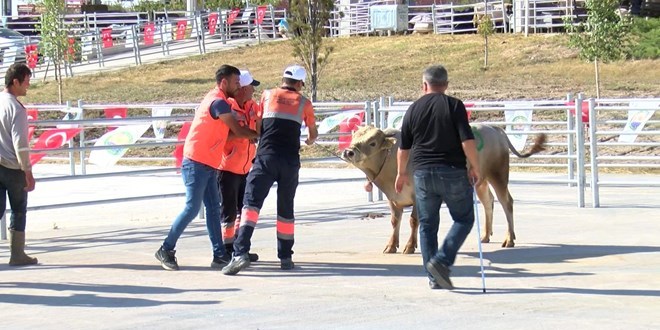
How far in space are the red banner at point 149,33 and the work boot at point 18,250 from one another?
3568 cm

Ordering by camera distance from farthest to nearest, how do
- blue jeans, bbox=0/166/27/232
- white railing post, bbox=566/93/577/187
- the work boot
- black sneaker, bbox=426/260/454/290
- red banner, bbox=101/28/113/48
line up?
red banner, bbox=101/28/113/48
white railing post, bbox=566/93/577/187
the work boot
blue jeans, bbox=0/166/27/232
black sneaker, bbox=426/260/454/290

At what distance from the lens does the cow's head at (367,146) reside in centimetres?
1212

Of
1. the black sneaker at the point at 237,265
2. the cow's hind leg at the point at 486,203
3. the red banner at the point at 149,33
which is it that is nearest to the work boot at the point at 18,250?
the black sneaker at the point at 237,265

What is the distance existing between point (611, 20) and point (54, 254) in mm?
20970

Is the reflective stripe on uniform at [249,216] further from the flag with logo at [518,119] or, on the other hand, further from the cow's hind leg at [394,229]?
the flag with logo at [518,119]

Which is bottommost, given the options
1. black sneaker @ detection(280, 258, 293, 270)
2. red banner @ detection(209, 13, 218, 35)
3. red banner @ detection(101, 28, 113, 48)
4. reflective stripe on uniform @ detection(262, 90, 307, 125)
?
black sneaker @ detection(280, 258, 293, 270)

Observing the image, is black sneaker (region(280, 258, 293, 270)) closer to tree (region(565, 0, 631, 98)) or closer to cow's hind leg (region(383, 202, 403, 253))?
cow's hind leg (region(383, 202, 403, 253))

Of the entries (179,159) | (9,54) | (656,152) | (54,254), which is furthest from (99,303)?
(9,54)

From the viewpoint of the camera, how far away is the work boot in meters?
11.9

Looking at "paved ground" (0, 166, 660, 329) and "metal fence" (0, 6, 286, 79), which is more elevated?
"metal fence" (0, 6, 286, 79)

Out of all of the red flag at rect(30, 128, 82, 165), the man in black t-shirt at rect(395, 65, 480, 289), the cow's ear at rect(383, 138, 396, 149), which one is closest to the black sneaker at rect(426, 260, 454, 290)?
the man in black t-shirt at rect(395, 65, 480, 289)

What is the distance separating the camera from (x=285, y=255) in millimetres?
11352

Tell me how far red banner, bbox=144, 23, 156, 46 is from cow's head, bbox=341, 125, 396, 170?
35.7 metres

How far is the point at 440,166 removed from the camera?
32.6 feet
